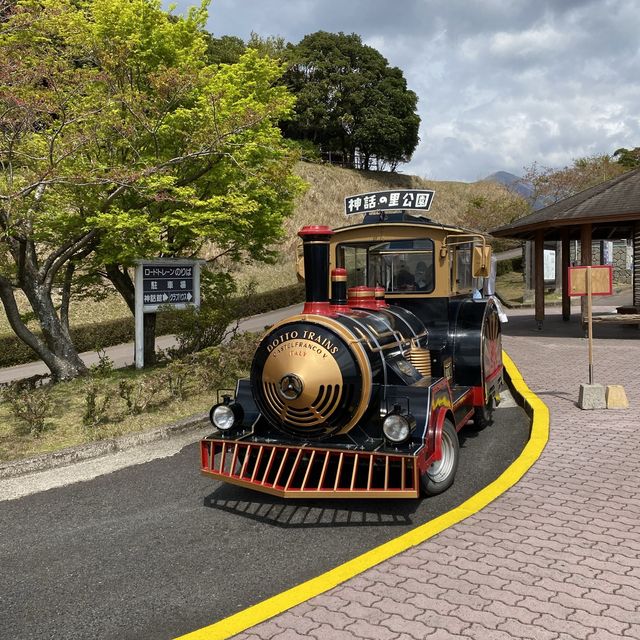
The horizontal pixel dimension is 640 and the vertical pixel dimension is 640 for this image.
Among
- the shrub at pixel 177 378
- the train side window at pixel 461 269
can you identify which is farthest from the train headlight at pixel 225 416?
the shrub at pixel 177 378

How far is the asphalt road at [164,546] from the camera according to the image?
3.58 m

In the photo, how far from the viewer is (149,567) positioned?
4137 mm

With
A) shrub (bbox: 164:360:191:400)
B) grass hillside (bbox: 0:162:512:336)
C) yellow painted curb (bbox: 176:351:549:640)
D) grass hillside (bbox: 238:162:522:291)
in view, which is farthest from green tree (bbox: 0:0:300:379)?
grass hillside (bbox: 238:162:522:291)

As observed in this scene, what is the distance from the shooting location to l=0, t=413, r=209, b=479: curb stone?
6.33 m

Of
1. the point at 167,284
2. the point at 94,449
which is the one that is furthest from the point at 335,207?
the point at 94,449

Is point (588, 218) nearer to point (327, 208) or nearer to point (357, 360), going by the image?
point (357, 360)

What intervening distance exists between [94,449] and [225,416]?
2.28 m

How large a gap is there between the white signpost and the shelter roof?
9.32 m

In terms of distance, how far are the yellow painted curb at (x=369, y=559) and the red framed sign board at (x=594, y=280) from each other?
2.74 m

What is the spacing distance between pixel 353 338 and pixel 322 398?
584 mm

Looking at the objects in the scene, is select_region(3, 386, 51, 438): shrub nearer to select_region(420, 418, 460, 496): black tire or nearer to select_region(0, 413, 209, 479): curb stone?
select_region(0, 413, 209, 479): curb stone

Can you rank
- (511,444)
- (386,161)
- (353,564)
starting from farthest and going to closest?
(386,161), (511,444), (353,564)

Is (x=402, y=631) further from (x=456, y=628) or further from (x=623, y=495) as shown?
(x=623, y=495)

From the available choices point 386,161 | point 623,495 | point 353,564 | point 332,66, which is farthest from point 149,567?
point 386,161
